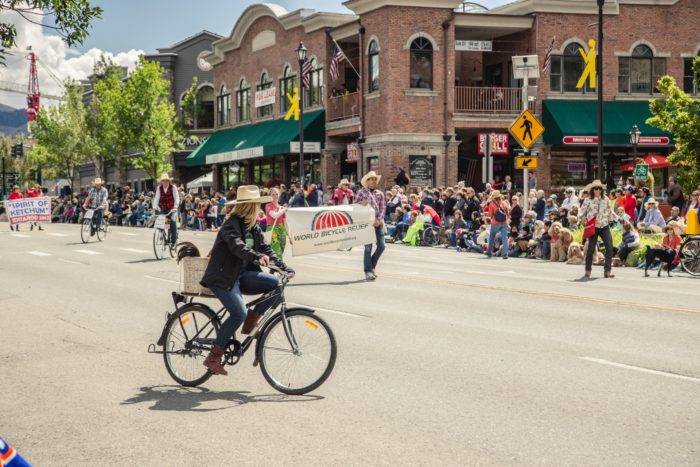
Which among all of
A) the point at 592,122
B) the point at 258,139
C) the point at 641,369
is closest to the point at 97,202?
the point at 258,139

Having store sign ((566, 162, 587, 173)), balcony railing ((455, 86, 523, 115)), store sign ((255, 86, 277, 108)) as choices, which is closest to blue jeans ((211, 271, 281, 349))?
balcony railing ((455, 86, 523, 115))

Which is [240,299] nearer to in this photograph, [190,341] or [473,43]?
[190,341]

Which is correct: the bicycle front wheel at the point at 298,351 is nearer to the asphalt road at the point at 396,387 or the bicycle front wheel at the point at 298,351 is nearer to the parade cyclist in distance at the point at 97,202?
the asphalt road at the point at 396,387

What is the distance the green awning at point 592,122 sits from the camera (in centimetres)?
3656

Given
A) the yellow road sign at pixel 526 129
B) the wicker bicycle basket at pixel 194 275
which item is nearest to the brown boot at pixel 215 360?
the wicker bicycle basket at pixel 194 275

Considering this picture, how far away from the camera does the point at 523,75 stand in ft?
84.1

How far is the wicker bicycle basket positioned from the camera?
7922mm

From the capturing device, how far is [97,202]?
88.1 ft

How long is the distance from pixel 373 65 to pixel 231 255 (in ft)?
104

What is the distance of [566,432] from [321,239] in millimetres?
11404

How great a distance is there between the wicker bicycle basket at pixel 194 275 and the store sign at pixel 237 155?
3595 cm

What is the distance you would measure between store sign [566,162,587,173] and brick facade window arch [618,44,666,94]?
11.8ft

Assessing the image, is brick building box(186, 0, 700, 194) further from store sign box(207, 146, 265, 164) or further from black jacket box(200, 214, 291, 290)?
black jacket box(200, 214, 291, 290)

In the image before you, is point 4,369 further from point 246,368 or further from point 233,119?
point 233,119
